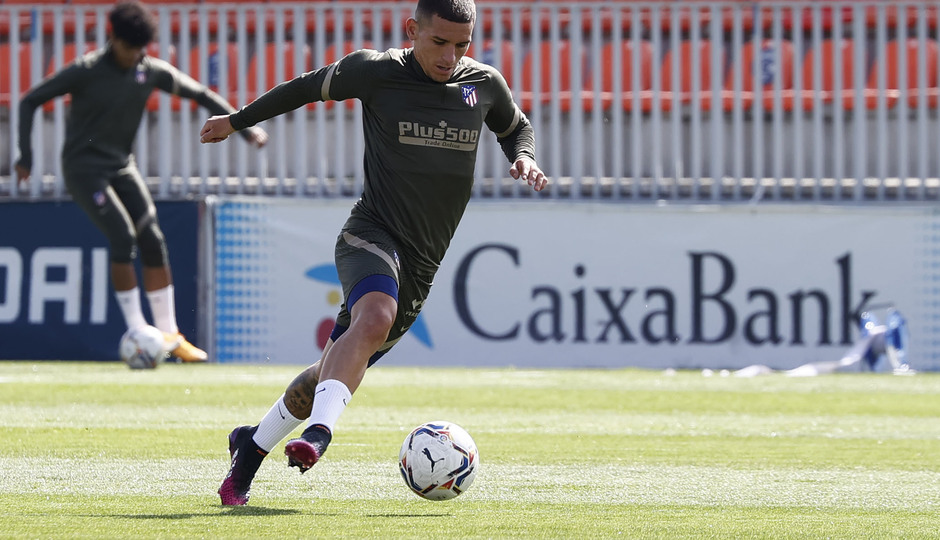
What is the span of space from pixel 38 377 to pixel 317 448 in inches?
296

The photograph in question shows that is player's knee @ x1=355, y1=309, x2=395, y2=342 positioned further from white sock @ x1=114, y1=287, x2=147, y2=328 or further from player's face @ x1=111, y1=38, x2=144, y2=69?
white sock @ x1=114, y1=287, x2=147, y2=328

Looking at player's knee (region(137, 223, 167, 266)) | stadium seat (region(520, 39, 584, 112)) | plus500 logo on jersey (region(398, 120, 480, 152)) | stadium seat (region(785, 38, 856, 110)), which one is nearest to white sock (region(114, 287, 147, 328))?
player's knee (region(137, 223, 167, 266))

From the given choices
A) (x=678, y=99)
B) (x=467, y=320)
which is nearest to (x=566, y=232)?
Result: (x=467, y=320)

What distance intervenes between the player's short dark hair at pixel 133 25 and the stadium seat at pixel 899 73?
7337 millimetres

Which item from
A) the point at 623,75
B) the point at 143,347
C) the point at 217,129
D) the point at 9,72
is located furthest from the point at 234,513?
the point at 9,72

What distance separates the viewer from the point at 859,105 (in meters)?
15.1

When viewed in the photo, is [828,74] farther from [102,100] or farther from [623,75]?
[102,100]

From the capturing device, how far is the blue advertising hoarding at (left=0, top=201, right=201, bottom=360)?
44.6 ft

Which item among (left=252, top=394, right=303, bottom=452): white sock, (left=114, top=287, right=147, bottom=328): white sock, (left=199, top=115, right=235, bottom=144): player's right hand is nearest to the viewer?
(left=252, top=394, right=303, bottom=452): white sock

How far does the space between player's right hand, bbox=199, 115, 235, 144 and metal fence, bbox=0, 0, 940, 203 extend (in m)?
9.69

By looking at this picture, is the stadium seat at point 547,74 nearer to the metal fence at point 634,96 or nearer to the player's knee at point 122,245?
the metal fence at point 634,96

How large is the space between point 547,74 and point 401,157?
32.7 ft

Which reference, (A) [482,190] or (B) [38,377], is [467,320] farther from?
(B) [38,377]

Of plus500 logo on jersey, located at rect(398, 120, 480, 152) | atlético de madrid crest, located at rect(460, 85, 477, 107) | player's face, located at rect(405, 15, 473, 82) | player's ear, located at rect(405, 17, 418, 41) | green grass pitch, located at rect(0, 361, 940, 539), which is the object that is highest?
player's ear, located at rect(405, 17, 418, 41)
